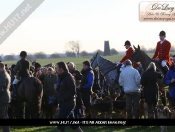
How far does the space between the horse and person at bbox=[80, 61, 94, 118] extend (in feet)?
8.82

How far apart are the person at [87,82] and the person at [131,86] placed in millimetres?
749

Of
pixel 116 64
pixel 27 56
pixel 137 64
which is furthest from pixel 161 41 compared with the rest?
pixel 27 56

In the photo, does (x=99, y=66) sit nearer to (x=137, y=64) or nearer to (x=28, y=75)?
(x=137, y=64)

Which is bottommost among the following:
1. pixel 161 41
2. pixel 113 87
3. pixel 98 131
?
pixel 98 131

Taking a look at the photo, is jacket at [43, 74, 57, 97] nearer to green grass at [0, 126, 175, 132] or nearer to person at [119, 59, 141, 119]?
green grass at [0, 126, 175, 132]

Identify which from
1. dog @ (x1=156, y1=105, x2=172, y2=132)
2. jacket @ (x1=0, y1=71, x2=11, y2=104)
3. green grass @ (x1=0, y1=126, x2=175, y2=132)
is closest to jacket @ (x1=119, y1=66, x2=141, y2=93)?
dog @ (x1=156, y1=105, x2=172, y2=132)

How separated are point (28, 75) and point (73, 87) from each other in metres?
2.80

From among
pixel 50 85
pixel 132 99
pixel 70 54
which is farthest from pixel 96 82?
pixel 132 99

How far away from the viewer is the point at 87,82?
8.65m

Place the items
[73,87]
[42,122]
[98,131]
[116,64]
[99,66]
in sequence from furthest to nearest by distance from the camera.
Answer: [99,66] → [116,64] → [98,131] → [42,122] → [73,87]

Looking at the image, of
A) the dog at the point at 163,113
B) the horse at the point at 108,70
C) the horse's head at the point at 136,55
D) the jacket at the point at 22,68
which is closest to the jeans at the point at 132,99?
the dog at the point at 163,113

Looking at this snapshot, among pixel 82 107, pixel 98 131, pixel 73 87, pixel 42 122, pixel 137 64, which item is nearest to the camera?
pixel 73 87

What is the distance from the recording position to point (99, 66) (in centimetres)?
1241

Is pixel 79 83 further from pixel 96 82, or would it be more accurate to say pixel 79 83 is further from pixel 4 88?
pixel 96 82
